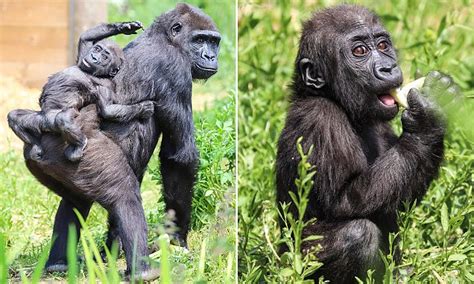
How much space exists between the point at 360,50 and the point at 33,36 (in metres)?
1.47

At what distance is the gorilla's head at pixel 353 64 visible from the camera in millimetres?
4121

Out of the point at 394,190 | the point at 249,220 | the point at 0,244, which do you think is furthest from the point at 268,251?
the point at 0,244

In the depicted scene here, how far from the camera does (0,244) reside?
3.00 m

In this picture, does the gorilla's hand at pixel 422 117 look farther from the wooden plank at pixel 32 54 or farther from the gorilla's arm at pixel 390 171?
the wooden plank at pixel 32 54

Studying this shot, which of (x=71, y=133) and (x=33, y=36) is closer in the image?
(x=71, y=133)

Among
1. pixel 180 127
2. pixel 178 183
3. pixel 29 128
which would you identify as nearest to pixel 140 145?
pixel 180 127

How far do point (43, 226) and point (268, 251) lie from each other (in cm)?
106

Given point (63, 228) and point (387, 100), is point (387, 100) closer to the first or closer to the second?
point (387, 100)

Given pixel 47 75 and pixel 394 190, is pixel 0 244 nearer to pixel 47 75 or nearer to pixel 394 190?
pixel 47 75

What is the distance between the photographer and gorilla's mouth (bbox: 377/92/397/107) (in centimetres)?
415

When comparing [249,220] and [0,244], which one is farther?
[249,220]

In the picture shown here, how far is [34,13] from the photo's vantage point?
3.93 meters

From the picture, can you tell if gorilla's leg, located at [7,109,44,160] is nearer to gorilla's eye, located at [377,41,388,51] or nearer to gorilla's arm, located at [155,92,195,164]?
gorilla's arm, located at [155,92,195,164]

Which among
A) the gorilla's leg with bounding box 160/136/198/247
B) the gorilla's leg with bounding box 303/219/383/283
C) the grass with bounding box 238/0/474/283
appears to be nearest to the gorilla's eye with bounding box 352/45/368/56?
Result: the grass with bounding box 238/0/474/283
